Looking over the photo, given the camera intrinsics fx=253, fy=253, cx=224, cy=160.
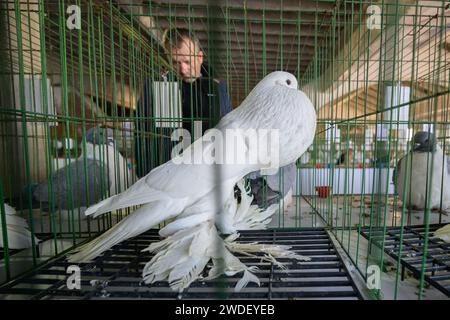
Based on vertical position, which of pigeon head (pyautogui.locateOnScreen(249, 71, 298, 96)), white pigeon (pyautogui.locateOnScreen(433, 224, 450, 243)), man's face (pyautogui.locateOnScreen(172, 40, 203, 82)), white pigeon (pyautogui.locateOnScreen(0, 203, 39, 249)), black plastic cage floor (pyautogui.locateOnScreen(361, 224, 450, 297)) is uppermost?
man's face (pyautogui.locateOnScreen(172, 40, 203, 82))

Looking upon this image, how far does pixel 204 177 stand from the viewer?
25.0 inches

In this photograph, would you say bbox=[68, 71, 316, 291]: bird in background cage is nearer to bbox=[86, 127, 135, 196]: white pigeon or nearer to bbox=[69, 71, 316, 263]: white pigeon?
bbox=[69, 71, 316, 263]: white pigeon

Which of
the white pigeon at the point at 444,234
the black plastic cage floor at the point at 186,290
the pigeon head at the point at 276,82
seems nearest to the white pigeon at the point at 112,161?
the black plastic cage floor at the point at 186,290

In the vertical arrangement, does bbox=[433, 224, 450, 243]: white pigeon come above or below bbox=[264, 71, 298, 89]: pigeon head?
below

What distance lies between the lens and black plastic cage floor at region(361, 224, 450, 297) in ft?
1.94

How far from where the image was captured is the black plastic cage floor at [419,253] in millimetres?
590

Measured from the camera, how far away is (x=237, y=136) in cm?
64

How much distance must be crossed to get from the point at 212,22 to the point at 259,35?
2.16 m

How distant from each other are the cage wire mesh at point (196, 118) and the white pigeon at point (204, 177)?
126 millimetres

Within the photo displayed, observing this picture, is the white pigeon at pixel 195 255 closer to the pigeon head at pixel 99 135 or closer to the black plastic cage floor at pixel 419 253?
the black plastic cage floor at pixel 419 253

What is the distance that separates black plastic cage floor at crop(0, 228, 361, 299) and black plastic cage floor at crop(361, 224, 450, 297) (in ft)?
0.47

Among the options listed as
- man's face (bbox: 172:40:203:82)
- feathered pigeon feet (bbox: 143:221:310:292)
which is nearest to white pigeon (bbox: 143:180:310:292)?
feathered pigeon feet (bbox: 143:221:310:292)

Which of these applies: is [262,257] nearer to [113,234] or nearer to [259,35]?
[113,234]
